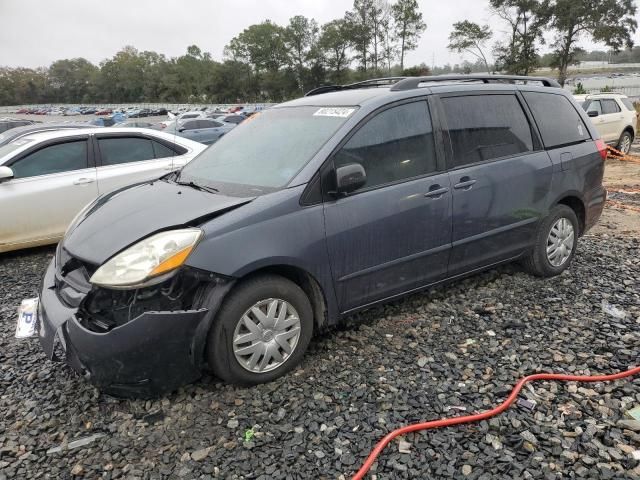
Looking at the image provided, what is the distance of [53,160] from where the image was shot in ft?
18.6

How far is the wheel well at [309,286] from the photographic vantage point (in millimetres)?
2873

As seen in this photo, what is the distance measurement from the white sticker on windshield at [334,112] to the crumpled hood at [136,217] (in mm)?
913

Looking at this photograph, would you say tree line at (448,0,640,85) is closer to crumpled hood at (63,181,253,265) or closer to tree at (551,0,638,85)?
tree at (551,0,638,85)

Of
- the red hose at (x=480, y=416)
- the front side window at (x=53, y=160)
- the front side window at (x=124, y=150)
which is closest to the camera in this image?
the red hose at (x=480, y=416)

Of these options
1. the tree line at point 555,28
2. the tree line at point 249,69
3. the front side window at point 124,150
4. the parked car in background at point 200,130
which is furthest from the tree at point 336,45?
the front side window at point 124,150

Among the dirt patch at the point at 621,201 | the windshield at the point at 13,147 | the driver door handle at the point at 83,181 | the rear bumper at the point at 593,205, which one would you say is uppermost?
the windshield at the point at 13,147

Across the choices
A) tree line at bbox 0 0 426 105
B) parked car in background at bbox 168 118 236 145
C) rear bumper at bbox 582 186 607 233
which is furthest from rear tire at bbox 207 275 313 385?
tree line at bbox 0 0 426 105

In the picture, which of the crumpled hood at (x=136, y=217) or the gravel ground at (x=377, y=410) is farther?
the crumpled hood at (x=136, y=217)

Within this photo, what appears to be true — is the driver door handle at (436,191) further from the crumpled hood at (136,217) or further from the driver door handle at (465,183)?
the crumpled hood at (136,217)

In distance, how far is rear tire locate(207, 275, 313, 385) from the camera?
2658mm

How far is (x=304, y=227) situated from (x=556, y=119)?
2815mm

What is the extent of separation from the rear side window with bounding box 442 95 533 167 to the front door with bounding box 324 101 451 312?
25 cm

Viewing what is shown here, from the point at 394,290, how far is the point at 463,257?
0.69 metres

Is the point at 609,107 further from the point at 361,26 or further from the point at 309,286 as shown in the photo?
the point at 361,26
